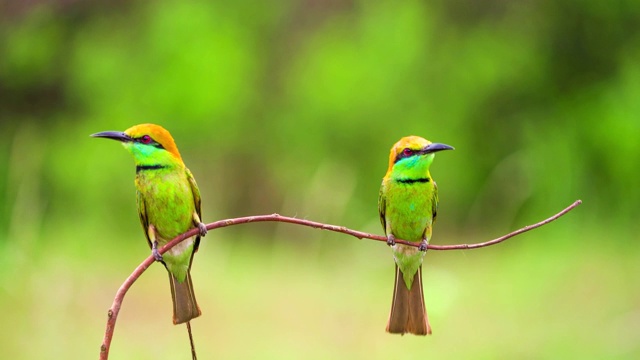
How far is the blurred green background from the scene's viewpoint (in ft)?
15.4

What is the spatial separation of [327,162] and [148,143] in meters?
4.67

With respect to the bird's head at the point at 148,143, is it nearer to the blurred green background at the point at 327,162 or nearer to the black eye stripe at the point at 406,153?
the black eye stripe at the point at 406,153

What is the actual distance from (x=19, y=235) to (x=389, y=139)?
240cm

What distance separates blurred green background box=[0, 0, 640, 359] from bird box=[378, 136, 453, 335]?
2.82 m

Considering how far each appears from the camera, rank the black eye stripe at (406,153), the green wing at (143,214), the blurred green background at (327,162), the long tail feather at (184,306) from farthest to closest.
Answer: the blurred green background at (327,162), the green wing at (143,214), the black eye stripe at (406,153), the long tail feather at (184,306)

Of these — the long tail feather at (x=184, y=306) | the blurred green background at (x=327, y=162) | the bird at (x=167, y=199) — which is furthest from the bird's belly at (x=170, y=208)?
the blurred green background at (x=327, y=162)

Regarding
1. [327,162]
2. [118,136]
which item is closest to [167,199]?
[118,136]

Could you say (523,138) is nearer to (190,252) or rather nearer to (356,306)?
(356,306)

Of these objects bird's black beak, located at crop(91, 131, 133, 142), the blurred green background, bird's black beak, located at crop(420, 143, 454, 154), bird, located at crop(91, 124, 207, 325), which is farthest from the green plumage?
the blurred green background

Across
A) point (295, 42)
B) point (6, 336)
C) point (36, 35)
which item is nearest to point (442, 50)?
point (295, 42)

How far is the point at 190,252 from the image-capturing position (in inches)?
54.2

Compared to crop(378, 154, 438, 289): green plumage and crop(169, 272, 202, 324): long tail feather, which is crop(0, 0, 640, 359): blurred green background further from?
crop(169, 272, 202, 324): long tail feather

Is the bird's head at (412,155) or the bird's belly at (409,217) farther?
the bird's belly at (409,217)

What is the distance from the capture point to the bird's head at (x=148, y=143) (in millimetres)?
1168
